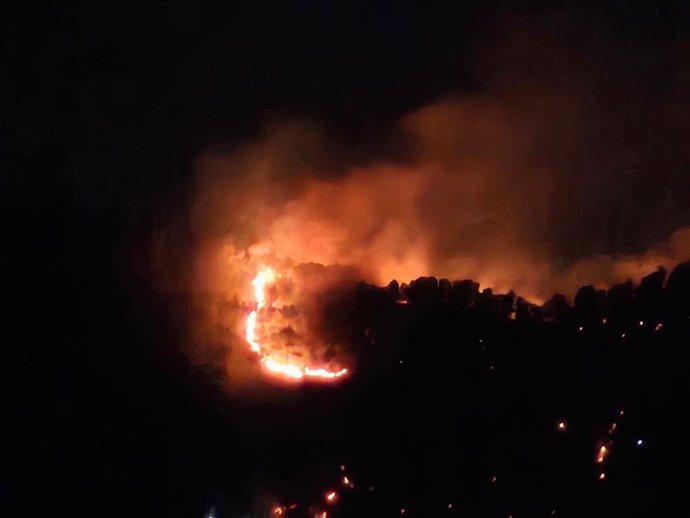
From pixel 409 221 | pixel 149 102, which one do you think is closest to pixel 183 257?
pixel 149 102

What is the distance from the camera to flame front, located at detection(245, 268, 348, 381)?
3494mm

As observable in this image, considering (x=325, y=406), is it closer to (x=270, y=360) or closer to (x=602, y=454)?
(x=270, y=360)

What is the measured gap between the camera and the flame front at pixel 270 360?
3494 mm

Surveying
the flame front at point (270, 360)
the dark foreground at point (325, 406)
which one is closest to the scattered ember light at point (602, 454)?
the dark foreground at point (325, 406)

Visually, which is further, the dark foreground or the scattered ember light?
the scattered ember light

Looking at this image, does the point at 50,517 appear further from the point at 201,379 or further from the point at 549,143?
the point at 549,143

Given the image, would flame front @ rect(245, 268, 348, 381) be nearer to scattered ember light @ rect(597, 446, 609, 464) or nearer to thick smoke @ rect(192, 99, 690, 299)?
thick smoke @ rect(192, 99, 690, 299)

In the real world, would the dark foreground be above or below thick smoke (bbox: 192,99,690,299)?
below

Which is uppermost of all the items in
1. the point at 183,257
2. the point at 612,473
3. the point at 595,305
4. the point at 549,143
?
the point at 549,143

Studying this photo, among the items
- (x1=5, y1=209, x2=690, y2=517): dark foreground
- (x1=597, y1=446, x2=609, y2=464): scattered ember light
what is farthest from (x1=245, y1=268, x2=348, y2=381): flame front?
(x1=597, y1=446, x2=609, y2=464): scattered ember light

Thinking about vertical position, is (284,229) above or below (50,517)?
above

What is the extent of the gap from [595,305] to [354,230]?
3.71ft

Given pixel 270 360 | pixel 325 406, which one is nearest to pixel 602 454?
pixel 325 406

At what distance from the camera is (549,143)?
369cm
